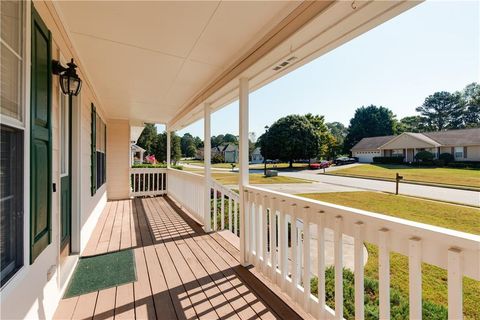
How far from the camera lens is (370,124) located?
176 centimetres

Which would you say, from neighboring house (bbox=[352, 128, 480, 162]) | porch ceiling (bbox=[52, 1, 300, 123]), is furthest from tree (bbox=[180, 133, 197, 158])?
neighboring house (bbox=[352, 128, 480, 162])

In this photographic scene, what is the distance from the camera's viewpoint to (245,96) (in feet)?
8.95

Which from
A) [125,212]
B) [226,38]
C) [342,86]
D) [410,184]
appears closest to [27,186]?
[226,38]

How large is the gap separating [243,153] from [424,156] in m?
1.76

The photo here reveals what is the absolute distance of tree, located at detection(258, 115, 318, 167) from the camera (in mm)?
3577

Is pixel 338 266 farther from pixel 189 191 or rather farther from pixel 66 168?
pixel 189 191

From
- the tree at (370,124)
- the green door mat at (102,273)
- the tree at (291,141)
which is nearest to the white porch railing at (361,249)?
the tree at (370,124)

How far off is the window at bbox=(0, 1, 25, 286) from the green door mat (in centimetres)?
121

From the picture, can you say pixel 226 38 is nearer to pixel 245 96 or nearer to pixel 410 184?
pixel 245 96

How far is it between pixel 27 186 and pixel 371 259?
373cm

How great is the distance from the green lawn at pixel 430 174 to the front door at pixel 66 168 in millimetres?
3068

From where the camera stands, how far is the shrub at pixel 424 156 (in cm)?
134

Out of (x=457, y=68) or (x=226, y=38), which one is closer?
(x=457, y=68)

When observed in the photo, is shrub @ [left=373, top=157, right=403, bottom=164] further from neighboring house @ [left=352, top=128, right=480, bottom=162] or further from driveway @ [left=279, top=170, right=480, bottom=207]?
driveway @ [left=279, top=170, right=480, bottom=207]
